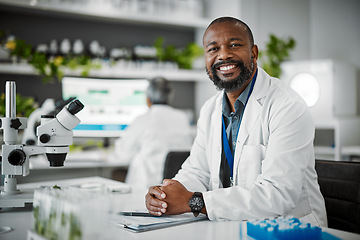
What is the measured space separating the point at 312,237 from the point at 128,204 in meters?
0.64

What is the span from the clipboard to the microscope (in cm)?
33

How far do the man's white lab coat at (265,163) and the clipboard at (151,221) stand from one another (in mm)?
74

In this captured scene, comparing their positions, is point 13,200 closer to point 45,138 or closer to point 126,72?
point 45,138

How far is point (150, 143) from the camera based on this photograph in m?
2.84

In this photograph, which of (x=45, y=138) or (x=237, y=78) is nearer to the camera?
(x=45, y=138)

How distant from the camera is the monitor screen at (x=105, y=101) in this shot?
320 cm

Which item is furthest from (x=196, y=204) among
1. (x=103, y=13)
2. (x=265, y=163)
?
(x=103, y=13)

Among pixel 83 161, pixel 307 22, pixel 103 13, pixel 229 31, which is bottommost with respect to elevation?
pixel 83 161

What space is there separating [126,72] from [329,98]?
170 centimetres

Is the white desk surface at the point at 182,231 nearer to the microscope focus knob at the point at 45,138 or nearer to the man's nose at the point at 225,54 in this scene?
the microscope focus knob at the point at 45,138

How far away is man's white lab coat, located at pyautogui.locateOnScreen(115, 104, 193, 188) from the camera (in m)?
2.83

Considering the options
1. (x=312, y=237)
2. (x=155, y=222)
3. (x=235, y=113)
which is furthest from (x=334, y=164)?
(x=155, y=222)

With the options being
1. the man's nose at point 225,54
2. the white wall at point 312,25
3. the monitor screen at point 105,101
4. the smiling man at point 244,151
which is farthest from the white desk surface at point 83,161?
the white wall at point 312,25

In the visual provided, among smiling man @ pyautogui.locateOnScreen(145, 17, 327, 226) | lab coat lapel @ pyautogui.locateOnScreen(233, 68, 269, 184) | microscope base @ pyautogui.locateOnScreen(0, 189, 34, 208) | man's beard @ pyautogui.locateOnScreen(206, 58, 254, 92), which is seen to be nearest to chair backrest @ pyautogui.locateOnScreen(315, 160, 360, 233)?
smiling man @ pyautogui.locateOnScreen(145, 17, 327, 226)
